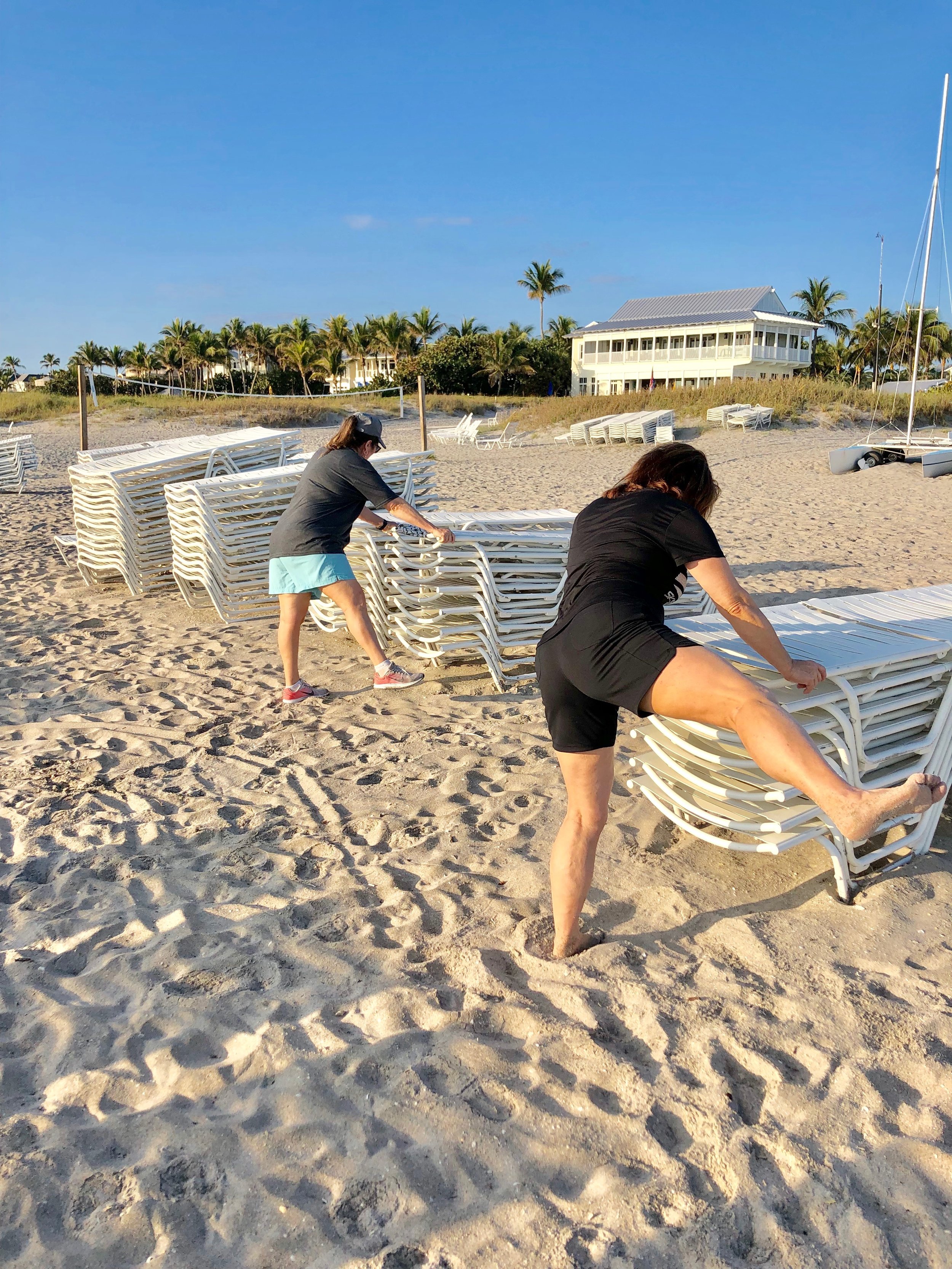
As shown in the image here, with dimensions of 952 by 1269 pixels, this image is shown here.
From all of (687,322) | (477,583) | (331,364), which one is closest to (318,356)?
(331,364)

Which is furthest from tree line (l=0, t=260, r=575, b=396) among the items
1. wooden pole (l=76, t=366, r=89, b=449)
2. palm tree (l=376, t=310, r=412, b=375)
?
wooden pole (l=76, t=366, r=89, b=449)

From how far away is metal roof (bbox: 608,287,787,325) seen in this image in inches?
1708

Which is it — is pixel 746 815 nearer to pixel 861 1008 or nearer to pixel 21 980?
pixel 861 1008

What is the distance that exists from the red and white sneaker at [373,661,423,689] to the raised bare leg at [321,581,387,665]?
0.49 feet

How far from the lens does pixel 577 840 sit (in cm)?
250

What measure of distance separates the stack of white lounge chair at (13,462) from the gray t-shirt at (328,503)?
12.9 metres

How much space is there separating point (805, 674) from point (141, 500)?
6.61m

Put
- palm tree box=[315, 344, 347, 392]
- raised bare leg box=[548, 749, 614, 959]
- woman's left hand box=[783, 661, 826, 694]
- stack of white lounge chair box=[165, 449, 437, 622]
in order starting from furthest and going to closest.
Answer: palm tree box=[315, 344, 347, 392] < stack of white lounge chair box=[165, 449, 437, 622] < woman's left hand box=[783, 661, 826, 694] < raised bare leg box=[548, 749, 614, 959]

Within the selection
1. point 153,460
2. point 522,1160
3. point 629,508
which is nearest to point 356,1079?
point 522,1160

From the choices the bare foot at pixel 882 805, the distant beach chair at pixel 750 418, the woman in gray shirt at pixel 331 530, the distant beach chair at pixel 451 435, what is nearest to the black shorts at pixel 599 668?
the bare foot at pixel 882 805

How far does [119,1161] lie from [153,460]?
674cm

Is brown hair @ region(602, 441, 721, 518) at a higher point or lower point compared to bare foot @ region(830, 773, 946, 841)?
higher

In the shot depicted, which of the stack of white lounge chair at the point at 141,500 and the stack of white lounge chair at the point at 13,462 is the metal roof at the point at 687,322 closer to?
the stack of white lounge chair at the point at 13,462

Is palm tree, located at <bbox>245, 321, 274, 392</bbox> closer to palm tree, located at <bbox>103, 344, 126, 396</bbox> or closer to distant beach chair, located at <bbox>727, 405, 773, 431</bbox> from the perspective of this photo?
palm tree, located at <bbox>103, 344, 126, 396</bbox>
